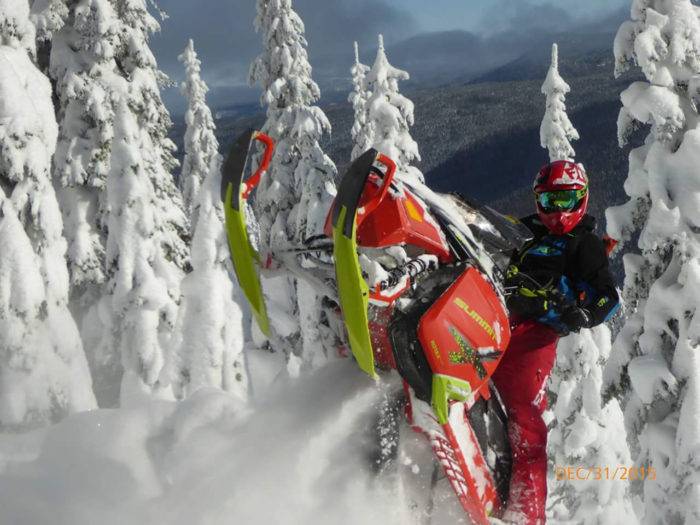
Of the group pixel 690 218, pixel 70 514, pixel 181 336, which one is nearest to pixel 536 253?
pixel 70 514

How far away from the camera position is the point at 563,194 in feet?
12.9

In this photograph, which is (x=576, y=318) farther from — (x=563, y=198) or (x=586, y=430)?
(x=586, y=430)

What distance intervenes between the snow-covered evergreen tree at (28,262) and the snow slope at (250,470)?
727 centimetres

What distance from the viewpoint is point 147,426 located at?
13.8ft

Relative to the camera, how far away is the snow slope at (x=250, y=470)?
11.3 feet

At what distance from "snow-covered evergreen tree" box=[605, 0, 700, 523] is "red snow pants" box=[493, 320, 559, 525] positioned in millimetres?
6025

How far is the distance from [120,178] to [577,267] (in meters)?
10.8

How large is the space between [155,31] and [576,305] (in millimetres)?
13552

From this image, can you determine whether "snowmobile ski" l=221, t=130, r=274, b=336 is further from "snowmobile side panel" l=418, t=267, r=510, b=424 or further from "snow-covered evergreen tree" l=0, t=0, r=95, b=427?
"snow-covered evergreen tree" l=0, t=0, r=95, b=427

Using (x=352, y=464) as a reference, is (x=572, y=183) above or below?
above

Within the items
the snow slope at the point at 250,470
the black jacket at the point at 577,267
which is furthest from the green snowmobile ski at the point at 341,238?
the black jacket at the point at 577,267

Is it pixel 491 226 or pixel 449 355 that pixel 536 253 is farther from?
pixel 449 355

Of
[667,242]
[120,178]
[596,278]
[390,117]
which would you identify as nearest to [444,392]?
[596,278]

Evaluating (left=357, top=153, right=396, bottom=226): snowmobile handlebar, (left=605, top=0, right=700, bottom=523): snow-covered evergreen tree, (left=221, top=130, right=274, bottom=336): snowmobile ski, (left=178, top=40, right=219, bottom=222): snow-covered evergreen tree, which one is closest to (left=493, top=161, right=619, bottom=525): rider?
(left=357, top=153, right=396, bottom=226): snowmobile handlebar
